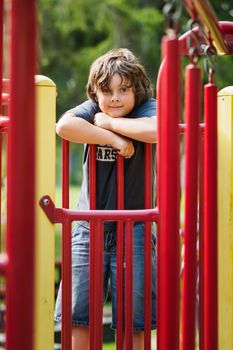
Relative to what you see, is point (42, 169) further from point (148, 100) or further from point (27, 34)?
point (27, 34)

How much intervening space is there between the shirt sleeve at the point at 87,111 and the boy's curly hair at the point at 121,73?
0.18 feet

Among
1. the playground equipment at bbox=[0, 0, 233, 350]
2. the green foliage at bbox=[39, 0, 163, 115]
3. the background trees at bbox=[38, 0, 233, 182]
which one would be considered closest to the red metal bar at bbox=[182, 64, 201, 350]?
the playground equipment at bbox=[0, 0, 233, 350]

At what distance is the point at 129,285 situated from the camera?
9.94 feet

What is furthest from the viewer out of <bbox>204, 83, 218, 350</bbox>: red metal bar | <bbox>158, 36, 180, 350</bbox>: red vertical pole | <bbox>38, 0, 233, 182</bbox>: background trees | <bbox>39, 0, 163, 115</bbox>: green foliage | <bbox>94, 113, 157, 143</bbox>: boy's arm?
<bbox>39, 0, 163, 115</bbox>: green foliage

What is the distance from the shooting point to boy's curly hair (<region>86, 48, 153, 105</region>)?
3232mm

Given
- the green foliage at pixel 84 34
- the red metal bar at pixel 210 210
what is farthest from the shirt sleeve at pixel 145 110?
the green foliage at pixel 84 34

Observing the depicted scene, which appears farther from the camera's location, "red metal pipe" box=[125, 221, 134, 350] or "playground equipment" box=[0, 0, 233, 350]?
"red metal pipe" box=[125, 221, 134, 350]

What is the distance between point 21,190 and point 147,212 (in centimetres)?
153

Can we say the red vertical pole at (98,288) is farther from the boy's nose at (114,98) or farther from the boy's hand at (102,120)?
the boy's nose at (114,98)

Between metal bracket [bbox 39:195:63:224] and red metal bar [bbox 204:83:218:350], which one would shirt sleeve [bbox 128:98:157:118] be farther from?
red metal bar [bbox 204:83:218:350]

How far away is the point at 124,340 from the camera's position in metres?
3.14

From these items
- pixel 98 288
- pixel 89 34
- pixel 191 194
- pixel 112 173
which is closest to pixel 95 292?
pixel 98 288

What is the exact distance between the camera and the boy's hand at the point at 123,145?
312 cm

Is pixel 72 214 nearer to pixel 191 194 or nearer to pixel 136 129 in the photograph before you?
pixel 136 129
